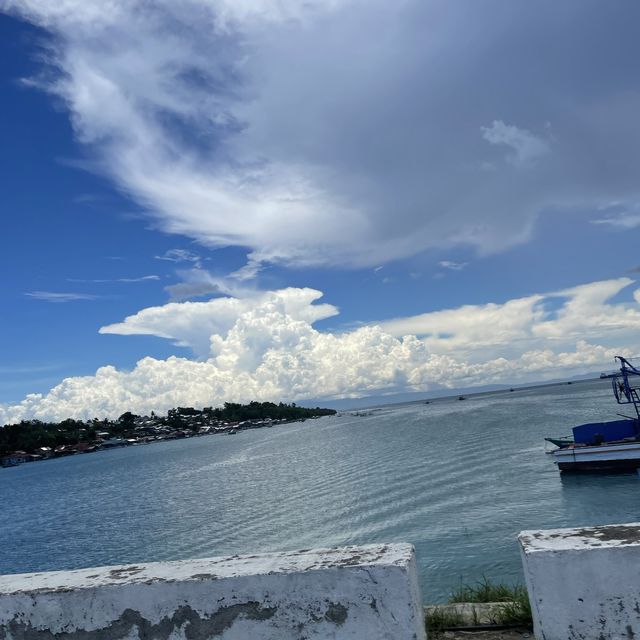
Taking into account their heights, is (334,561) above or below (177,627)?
above

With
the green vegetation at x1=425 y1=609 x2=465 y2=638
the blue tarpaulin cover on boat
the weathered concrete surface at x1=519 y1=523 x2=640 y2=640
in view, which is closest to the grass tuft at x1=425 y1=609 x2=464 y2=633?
the green vegetation at x1=425 y1=609 x2=465 y2=638

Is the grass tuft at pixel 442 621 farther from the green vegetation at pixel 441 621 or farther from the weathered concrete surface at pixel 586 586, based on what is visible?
the weathered concrete surface at pixel 586 586

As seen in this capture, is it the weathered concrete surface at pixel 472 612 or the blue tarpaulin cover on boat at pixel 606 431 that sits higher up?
the weathered concrete surface at pixel 472 612

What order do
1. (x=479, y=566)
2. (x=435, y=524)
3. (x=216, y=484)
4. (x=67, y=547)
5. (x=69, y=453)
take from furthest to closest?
(x=69, y=453) < (x=216, y=484) < (x=67, y=547) < (x=435, y=524) < (x=479, y=566)

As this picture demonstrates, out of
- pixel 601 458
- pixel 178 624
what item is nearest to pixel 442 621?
pixel 178 624

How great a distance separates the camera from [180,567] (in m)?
3.77

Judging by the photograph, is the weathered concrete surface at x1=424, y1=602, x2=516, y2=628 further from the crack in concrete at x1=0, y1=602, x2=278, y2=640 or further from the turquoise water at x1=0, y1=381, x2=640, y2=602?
the turquoise water at x1=0, y1=381, x2=640, y2=602

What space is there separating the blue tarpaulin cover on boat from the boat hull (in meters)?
2.39

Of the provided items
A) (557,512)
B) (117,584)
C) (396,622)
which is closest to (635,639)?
(396,622)

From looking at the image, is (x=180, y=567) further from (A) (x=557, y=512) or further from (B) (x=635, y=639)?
(A) (x=557, y=512)

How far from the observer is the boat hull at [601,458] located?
29.5m

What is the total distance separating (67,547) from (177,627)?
31.2 m

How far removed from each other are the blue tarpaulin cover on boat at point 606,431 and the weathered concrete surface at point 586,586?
32605mm

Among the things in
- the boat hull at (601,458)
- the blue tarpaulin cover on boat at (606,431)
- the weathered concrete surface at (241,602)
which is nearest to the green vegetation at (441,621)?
the weathered concrete surface at (241,602)
